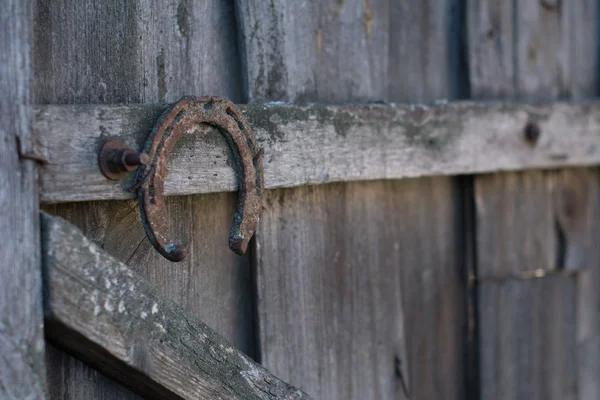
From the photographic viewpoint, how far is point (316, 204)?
4.32 ft

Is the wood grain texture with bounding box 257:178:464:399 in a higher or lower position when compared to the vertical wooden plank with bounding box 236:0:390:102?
lower

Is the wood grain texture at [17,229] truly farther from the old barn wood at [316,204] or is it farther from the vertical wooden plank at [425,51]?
the vertical wooden plank at [425,51]

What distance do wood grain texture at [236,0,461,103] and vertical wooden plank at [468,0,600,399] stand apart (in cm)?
10

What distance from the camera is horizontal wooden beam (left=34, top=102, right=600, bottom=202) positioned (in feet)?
2.87

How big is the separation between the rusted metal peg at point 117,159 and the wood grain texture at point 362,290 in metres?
0.38

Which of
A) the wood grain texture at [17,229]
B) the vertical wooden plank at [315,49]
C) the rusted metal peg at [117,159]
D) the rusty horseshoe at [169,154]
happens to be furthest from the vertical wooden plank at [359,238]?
the wood grain texture at [17,229]

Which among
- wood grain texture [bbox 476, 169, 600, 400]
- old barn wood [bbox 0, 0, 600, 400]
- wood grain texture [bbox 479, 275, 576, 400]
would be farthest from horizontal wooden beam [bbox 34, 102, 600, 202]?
wood grain texture [bbox 479, 275, 576, 400]

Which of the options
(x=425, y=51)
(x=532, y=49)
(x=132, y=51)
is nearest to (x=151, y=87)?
(x=132, y=51)

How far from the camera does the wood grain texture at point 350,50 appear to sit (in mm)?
1211

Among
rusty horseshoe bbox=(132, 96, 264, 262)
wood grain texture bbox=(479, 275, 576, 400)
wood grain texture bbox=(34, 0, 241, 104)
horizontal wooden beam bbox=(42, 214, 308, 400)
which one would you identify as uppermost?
wood grain texture bbox=(34, 0, 241, 104)

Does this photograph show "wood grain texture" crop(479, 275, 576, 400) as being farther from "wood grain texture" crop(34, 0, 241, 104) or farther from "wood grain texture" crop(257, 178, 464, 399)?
"wood grain texture" crop(34, 0, 241, 104)

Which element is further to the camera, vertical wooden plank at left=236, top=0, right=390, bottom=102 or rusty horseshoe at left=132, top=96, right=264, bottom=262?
vertical wooden plank at left=236, top=0, right=390, bottom=102

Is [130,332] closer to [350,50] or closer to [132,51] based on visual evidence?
[132,51]

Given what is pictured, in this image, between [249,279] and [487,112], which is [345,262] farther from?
[487,112]
